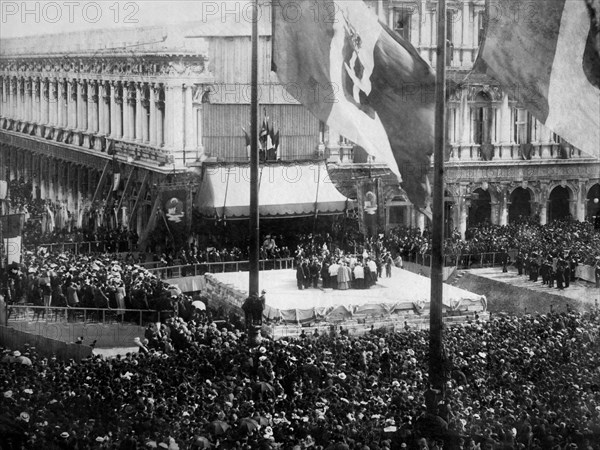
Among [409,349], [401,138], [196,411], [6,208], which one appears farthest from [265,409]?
[6,208]

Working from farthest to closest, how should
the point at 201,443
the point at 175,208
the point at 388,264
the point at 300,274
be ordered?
the point at 388,264, the point at 300,274, the point at 175,208, the point at 201,443

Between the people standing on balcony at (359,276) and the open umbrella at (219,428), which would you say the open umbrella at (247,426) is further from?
the people standing on balcony at (359,276)

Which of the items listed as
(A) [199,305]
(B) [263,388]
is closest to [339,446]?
(B) [263,388]

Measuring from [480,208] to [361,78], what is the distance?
250 inches

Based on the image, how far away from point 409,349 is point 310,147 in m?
4.55

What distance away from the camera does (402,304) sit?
23.3m

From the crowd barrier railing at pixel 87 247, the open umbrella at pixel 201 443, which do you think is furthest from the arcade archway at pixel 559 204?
the open umbrella at pixel 201 443

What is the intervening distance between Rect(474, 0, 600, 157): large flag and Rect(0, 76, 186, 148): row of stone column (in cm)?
580

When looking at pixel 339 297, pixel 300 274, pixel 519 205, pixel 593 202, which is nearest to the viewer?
pixel 300 274

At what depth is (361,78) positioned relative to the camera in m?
20.8

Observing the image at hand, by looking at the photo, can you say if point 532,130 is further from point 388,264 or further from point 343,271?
point 343,271

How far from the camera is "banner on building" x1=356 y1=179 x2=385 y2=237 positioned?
78.7ft

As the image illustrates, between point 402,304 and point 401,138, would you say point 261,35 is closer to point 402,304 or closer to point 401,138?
point 401,138

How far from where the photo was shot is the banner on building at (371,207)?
24.0m
